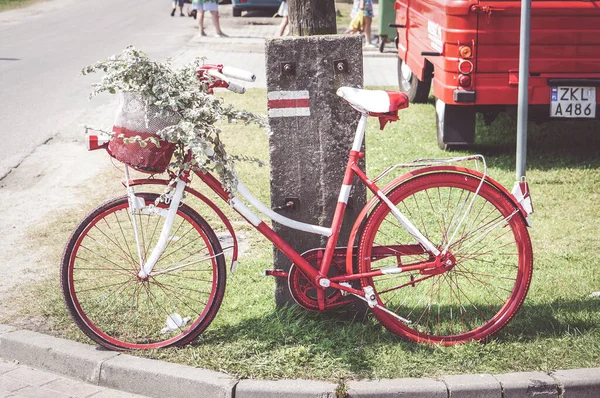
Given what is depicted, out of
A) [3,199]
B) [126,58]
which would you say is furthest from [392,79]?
[126,58]

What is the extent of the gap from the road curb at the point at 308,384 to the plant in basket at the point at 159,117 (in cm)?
92

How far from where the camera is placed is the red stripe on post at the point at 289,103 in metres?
4.54

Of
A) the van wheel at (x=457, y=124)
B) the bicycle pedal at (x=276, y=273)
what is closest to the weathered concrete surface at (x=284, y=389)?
the bicycle pedal at (x=276, y=273)

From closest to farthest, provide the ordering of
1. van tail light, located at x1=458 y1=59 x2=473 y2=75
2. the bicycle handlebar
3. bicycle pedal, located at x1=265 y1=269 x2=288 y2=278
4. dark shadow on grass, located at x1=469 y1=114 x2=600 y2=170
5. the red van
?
the bicycle handlebar < bicycle pedal, located at x1=265 y1=269 x2=288 y2=278 < the red van < van tail light, located at x1=458 y1=59 x2=473 y2=75 < dark shadow on grass, located at x1=469 y1=114 x2=600 y2=170

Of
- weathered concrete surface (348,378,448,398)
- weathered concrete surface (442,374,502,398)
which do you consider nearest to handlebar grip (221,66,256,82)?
weathered concrete surface (348,378,448,398)

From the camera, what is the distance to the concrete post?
4.49 metres

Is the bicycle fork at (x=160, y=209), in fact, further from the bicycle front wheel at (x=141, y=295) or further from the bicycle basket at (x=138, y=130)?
the bicycle basket at (x=138, y=130)

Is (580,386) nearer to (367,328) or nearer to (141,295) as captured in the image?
(367,328)

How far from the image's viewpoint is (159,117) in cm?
416

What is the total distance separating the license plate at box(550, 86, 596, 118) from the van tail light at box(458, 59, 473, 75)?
0.76 meters

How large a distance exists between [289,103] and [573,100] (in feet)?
14.2

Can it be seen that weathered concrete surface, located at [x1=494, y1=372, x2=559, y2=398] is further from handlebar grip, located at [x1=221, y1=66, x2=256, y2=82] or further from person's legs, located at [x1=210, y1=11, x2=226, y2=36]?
person's legs, located at [x1=210, y1=11, x2=226, y2=36]

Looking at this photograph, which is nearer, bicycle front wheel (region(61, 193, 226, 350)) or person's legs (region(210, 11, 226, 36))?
bicycle front wheel (region(61, 193, 226, 350))

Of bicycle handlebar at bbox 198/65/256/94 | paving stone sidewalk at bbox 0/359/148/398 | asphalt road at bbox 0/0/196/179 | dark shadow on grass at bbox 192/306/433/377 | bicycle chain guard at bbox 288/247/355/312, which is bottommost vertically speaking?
asphalt road at bbox 0/0/196/179
